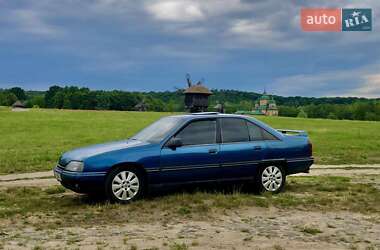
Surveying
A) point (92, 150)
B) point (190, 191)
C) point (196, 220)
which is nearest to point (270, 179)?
point (190, 191)

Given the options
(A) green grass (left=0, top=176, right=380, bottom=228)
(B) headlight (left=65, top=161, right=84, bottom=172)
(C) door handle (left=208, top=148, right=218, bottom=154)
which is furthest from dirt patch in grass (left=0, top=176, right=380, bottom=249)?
(C) door handle (left=208, top=148, right=218, bottom=154)

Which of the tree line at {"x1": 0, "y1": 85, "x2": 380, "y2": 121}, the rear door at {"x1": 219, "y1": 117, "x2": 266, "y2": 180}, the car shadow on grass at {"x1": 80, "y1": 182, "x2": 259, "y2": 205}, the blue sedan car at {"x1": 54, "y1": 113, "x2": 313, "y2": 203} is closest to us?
the blue sedan car at {"x1": 54, "y1": 113, "x2": 313, "y2": 203}

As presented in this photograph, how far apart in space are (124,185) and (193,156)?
52.6 inches

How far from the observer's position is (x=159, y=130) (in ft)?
30.1

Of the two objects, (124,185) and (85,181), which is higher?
(85,181)

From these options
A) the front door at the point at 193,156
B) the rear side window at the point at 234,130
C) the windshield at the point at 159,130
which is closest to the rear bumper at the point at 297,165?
the rear side window at the point at 234,130

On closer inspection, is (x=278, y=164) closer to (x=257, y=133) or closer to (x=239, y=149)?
(x=257, y=133)

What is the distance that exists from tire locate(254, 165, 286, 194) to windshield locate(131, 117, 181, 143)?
1889 millimetres

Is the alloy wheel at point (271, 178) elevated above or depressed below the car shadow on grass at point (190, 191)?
above

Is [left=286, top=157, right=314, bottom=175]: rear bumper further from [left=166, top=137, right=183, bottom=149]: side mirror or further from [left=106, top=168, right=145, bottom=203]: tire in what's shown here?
[left=106, top=168, right=145, bottom=203]: tire

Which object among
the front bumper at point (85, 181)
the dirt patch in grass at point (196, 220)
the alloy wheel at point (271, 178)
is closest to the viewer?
the dirt patch in grass at point (196, 220)

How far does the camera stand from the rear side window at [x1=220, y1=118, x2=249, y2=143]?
925 cm

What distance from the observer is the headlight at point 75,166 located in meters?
8.02

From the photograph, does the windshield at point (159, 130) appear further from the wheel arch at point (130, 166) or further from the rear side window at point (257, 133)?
the rear side window at point (257, 133)
